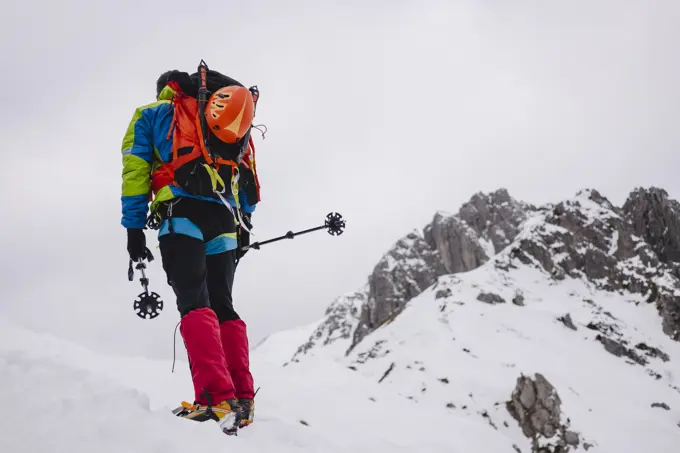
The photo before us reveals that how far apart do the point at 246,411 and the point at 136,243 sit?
1601mm

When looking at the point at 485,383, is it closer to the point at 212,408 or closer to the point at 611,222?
the point at 212,408

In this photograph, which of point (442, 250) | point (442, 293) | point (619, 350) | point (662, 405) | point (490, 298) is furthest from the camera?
point (442, 250)

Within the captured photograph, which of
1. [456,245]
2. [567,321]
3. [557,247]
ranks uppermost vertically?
[456,245]

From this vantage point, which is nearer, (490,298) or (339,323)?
(490,298)

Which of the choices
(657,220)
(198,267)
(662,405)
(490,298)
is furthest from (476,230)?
(198,267)

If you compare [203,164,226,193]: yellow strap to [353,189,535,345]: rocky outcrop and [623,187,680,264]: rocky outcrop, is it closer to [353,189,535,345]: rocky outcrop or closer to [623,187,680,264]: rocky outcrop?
[623,187,680,264]: rocky outcrop

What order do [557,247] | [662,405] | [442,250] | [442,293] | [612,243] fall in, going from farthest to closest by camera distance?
[442,250]
[612,243]
[557,247]
[442,293]
[662,405]

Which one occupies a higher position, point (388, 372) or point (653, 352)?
point (388, 372)

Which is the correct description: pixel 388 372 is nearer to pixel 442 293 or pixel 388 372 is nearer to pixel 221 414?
pixel 442 293

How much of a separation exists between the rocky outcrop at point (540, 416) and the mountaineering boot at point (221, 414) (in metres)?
22.3

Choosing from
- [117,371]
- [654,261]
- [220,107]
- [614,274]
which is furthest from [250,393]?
[654,261]

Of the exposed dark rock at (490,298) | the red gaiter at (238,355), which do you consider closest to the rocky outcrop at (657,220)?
the exposed dark rock at (490,298)

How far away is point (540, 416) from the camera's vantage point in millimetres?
22219

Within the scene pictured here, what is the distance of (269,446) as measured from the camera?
9.89 feet
